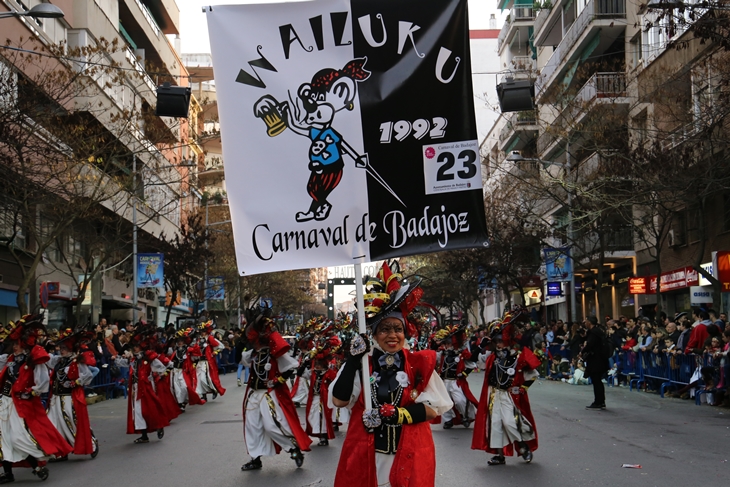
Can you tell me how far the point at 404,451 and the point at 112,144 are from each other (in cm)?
2458

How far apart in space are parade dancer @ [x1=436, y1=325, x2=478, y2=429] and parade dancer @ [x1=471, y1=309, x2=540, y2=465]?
3.70 meters

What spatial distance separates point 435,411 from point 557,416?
11.0 m

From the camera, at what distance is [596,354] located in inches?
703

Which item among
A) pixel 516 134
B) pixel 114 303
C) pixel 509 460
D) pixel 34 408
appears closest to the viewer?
pixel 34 408

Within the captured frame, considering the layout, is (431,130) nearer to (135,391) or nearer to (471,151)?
(471,151)

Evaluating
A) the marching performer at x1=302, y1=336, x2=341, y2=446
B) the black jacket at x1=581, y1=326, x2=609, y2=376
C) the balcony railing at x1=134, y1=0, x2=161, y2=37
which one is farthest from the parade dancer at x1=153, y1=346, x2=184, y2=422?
the balcony railing at x1=134, y1=0, x2=161, y2=37

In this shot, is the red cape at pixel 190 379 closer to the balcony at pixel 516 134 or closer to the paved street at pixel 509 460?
the paved street at pixel 509 460

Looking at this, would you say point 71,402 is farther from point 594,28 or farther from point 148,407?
point 594,28

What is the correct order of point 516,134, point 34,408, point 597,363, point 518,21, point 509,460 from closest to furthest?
1. point 34,408
2. point 509,460
3. point 597,363
4. point 516,134
5. point 518,21

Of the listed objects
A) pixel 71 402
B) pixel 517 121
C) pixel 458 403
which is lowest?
pixel 458 403

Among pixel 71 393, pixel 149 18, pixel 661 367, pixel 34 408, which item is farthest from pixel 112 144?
pixel 149 18

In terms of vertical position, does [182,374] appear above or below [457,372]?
below

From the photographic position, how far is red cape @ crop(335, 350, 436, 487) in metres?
6.09

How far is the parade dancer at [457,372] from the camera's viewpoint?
49.6ft
